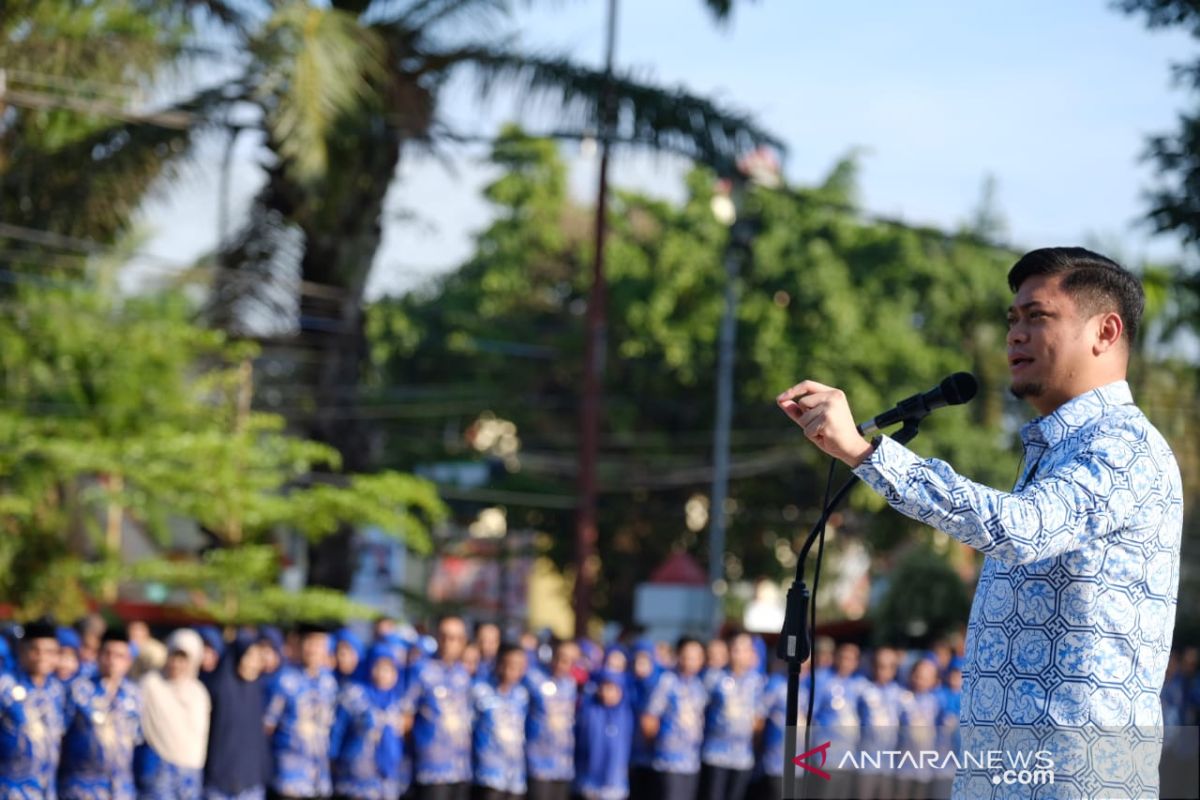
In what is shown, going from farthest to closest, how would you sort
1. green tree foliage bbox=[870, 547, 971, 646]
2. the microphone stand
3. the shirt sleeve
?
green tree foliage bbox=[870, 547, 971, 646], the microphone stand, the shirt sleeve

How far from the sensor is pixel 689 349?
108ft

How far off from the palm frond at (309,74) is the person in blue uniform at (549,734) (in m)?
5.25

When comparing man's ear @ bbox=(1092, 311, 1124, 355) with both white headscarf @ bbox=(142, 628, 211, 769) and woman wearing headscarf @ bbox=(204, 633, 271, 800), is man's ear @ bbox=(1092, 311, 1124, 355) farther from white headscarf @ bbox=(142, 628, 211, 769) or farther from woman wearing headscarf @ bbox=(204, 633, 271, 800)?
woman wearing headscarf @ bbox=(204, 633, 271, 800)

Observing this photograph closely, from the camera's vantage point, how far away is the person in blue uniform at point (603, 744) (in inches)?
568

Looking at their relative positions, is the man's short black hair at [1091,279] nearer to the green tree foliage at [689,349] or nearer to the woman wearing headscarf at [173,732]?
the woman wearing headscarf at [173,732]

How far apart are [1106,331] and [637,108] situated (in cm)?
1471

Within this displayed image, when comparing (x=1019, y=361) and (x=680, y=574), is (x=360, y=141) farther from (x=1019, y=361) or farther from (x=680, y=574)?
(x=1019, y=361)

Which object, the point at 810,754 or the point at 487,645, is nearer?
the point at 810,754

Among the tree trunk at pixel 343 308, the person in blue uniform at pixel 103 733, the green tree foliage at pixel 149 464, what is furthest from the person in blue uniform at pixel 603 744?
the tree trunk at pixel 343 308

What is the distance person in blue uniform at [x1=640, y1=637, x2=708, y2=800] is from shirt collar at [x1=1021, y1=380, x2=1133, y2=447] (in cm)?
1137

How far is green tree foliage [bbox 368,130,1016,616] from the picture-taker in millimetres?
32469

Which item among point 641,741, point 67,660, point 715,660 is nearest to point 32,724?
point 67,660

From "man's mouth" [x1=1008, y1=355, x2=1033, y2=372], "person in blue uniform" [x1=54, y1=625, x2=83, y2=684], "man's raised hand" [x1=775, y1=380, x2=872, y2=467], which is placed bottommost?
"person in blue uniform" [x1=54, y1=625, x2=83, y2=684]

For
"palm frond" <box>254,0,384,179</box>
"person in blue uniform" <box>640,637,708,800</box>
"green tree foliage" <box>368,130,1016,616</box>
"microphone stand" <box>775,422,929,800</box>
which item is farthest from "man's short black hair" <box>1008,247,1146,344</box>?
"green tree foliage" <box>368,130,1016,616</box>
